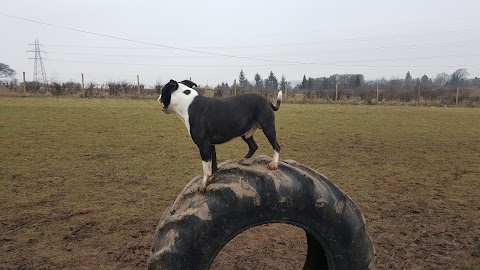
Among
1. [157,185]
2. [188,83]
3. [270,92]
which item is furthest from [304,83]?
[188,83]

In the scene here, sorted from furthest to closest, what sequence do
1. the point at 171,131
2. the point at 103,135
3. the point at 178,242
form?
the point at 171,131
the point at 103,135
the point at 178,242

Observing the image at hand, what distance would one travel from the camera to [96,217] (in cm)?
546

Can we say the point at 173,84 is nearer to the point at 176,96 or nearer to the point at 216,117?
the point at 176,96

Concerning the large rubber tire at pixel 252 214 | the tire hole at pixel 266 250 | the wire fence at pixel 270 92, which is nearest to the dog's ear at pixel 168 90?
the large rubber tire at pixel 252 214

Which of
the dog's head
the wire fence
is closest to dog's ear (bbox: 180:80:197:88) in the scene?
the dog's head

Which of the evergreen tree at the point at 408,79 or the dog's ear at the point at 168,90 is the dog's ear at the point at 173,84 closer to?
the dog's ear at the point at 168,90

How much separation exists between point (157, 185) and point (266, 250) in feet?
9.62

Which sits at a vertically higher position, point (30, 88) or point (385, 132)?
point (30, 88)

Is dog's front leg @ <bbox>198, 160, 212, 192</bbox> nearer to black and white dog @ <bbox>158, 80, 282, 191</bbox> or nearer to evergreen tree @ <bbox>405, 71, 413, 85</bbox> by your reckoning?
black and white dog @ <bbox>158, 80, 282, 191</bbox>

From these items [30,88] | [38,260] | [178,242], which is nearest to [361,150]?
[38,260]

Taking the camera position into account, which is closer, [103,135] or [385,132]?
[103,135]

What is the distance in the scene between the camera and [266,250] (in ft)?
15.1

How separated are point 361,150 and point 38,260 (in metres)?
8.19

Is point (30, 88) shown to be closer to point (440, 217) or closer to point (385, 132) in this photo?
point (385, 132)
